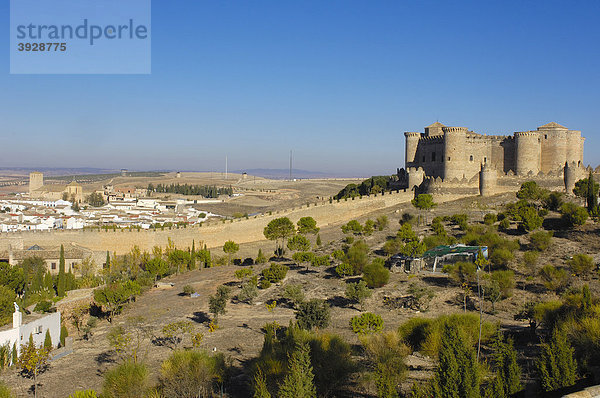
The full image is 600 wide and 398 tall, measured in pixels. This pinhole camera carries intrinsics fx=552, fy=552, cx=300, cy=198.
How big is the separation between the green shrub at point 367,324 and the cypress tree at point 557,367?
4173mm

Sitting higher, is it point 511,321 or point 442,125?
point 442,125

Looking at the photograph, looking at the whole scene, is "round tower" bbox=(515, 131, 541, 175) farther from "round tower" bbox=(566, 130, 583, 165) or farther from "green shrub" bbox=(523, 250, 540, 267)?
"green shrub" bbox=(523, 250, 540, 267)

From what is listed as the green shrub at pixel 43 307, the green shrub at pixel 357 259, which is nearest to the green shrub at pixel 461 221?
the green shrub at pixel 357 259

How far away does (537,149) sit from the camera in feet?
100

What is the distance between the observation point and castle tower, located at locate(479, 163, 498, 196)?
3042 cm

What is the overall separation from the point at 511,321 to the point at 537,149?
19.4m

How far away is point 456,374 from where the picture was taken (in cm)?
842

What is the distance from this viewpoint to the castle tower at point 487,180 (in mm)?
30422

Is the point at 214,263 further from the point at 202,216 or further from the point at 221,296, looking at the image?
the point at 202,216

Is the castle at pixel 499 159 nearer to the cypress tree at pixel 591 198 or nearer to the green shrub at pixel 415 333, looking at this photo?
the cypress tree at pixel 591 198

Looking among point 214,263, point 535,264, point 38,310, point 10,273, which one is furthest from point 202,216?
point 535,264

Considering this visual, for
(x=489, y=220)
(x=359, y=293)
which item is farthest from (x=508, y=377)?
(x=489, y=220)

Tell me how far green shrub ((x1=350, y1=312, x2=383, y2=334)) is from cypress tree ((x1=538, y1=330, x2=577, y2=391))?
417 cm

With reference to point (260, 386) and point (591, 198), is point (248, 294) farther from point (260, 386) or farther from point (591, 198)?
point (591, 198)
